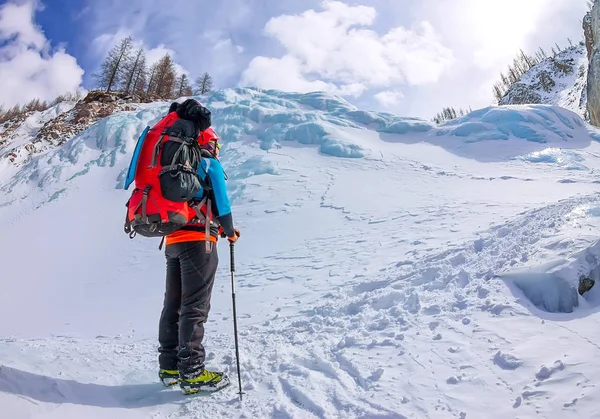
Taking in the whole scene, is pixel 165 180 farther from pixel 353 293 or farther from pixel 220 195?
pixel 353 293

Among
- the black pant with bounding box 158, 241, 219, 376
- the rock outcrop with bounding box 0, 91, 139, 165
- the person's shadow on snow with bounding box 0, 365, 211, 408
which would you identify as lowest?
the person's shadow on snow with bounding box 0, 365, 211, 408

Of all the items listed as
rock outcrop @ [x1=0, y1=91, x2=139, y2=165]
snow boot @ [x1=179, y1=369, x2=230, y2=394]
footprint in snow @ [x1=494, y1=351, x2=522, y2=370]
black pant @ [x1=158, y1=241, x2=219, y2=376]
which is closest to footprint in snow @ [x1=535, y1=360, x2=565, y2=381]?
footprint in snow @ [x1=494, y1=351, x2=522, y2=370]

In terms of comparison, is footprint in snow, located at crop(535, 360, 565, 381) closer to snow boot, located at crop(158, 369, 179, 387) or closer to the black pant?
the black pant

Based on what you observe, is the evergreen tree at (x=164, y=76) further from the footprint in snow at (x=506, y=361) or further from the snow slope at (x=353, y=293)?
the footprint in snow at (x=506, y=361)

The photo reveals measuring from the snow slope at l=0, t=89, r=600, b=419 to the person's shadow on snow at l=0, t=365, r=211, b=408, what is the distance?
0.01 meters

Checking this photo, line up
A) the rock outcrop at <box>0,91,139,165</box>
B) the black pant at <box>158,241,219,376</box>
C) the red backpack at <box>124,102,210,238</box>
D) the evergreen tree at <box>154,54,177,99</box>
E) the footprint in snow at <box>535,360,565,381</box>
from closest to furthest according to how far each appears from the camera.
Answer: the footprint in snow at <box>535,360,565,381</box>, the red backpack at <box>124,102,210,238</box>, the black pant at <box>158,241,219,376</box>, the rock outcrop at <box>0,91,139,165</box>, the evergreen tree at <box>154,54,177,99</box>

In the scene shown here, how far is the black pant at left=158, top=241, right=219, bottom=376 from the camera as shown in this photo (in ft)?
8.29

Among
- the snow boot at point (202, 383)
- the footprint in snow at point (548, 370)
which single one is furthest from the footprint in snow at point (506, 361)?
the snow boot at point (202, 383)

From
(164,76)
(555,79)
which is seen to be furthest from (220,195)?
(555,79)

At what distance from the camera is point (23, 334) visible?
200 inches

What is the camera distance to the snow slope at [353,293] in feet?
7.41

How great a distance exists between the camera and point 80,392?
2447 millimetres

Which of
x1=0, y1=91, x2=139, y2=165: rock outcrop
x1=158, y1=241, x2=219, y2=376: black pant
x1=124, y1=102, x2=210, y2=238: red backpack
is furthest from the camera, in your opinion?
x1=0, y1=91, x2=139, y2=165: rock outcrop

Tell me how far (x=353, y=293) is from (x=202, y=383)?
2284mm
